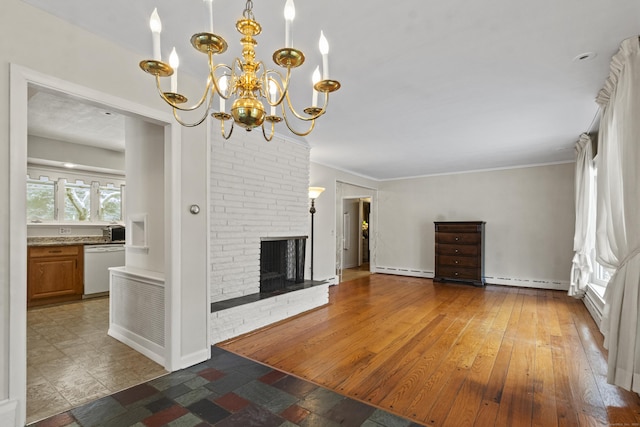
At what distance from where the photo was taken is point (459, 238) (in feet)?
20.8

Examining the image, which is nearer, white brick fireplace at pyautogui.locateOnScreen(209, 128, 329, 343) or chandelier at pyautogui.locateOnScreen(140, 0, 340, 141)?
chandelier at pyautogui.locateOnScreen(140, 0, 340, 141)

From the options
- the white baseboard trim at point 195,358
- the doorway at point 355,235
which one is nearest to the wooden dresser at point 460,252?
the doorway at point 355,235

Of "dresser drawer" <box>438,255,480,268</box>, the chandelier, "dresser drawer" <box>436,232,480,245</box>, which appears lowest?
"dresser drawer" <box>438,255,480,268</box>

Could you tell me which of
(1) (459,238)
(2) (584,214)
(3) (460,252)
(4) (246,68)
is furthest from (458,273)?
(4) (246,68)

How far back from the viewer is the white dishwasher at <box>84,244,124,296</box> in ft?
16.4

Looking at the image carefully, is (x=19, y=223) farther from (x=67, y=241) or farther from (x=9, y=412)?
(x=67, y=241)

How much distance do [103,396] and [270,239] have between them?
237 cm

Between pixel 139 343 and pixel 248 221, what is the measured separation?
168 centimetres

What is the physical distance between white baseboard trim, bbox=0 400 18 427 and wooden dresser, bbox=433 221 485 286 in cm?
638

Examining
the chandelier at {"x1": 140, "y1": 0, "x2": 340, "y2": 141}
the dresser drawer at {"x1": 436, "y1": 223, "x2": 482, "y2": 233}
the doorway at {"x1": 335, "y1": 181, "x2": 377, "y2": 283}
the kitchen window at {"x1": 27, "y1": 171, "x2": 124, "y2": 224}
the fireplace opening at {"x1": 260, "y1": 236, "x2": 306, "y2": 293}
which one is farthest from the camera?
the doorway at {"x1": 335, "y1": 181, "x2": 377, "y2": 283}

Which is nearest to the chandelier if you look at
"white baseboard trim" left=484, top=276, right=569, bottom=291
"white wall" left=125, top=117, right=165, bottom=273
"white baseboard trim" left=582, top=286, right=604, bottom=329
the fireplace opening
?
"white wall" left=125, top=117, right=165, bottom=273

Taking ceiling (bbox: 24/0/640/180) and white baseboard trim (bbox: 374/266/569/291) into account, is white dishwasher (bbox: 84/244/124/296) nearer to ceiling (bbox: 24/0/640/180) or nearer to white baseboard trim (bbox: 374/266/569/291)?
ceiling (bbox: 24/0/640/180)

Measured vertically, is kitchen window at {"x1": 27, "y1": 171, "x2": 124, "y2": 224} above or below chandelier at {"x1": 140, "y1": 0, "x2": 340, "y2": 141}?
below

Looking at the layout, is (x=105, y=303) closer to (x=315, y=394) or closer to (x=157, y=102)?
(x=157, y=102)
